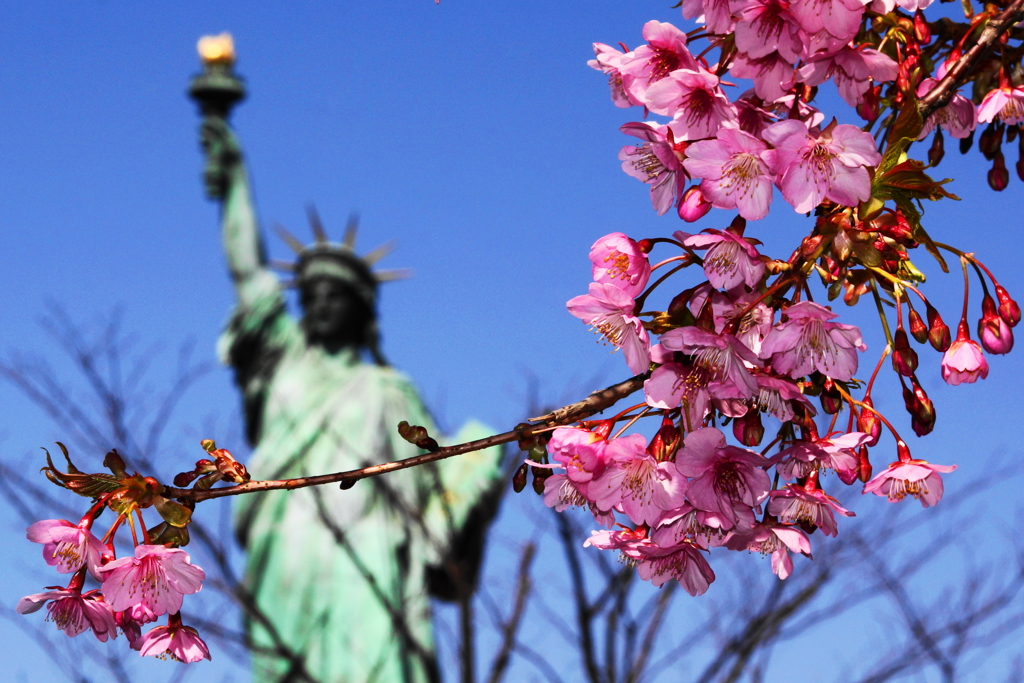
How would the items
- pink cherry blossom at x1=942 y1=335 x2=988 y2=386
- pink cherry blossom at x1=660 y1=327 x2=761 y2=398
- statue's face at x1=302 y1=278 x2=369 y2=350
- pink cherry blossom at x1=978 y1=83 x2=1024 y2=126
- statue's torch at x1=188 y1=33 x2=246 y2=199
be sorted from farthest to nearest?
statue's torch at x1=188 y1=33 x2=246 y2=199, statue's face at x1=302 y1=278 x2=369 y2=350, pink cherry blossom at x1=978 y1=83 x2=1024 y2=126, pink cherry blossom at x1=942 y1=335 x2=988 y2=386, pink cherry blossom at x1=660 y1=327 x2=761 y2=398

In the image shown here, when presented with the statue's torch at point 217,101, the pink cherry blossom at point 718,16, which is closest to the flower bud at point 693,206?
the pink cherry blossom at point 718,16

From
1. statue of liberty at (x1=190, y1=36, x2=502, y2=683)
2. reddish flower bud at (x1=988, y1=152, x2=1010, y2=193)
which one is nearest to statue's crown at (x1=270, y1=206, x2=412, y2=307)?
statue of liberty at (x1=190, y1=36, x2=502, y2=683)

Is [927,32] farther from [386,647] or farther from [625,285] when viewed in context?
[386,647]

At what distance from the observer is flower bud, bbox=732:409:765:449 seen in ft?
3.59

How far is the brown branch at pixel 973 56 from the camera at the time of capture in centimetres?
122

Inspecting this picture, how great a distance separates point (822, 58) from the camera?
3.57 feet

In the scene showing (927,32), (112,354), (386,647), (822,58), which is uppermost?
(112,354)

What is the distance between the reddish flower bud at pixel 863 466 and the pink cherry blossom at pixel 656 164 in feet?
1.13

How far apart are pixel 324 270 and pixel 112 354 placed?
7.54 feet

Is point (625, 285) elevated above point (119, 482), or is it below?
above

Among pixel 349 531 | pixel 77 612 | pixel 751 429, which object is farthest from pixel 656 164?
pixel 349 531

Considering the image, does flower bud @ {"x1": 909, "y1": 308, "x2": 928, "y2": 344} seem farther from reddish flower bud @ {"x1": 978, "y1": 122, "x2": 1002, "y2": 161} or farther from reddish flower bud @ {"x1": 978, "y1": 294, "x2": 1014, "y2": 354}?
reddish flower bud @ {"x1": 978, "y1": 122, "x2": 1002, "y2": 161}

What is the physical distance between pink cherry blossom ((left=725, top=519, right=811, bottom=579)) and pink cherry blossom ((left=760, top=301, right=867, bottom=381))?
0.74 feet

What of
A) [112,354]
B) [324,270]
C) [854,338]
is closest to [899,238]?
[854,338]
